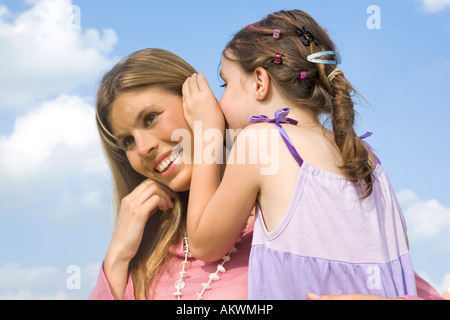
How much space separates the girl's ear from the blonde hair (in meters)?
0.49

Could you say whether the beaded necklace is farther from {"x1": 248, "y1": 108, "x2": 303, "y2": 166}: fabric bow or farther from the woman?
{"x1": 248, "y1": 108, "x2": 303, "y2": 166}: fabric bow

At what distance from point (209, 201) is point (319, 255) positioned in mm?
555

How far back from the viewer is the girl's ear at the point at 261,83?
2.75 metres

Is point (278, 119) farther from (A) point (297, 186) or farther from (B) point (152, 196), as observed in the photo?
(B) point (152, 196)

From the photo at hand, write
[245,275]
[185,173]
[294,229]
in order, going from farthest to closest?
1. [185,173]
2. [245,275]
3. [294,229]

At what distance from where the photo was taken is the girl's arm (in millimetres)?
2469

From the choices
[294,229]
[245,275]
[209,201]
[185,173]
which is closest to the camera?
[294,229]

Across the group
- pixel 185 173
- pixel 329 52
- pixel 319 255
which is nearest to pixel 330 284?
pixel 319 255

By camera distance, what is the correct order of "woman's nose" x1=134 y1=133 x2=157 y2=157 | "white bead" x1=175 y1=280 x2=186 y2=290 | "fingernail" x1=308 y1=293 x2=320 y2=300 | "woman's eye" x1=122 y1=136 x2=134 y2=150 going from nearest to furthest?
"fingernail" x1=308 y1=293 x2=320 y2=300 → "white bead" x1=175 y1=280 x2=186 y2=290 → "woman's nose" x1=134 y1=133 x2=157 y2=157 → "woman's eye" x1=122 y1=136 x2=134 y2=150

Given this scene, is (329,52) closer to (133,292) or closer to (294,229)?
(294,229)

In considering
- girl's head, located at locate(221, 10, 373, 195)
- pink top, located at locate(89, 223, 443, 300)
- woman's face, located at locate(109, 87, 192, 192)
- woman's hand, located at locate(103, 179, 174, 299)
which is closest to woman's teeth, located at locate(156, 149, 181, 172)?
woman's face, located at locate(109, 87, 192, 192)

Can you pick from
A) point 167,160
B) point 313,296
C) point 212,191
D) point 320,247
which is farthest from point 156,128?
point 313,296

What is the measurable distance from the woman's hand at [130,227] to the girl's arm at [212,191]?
444mm

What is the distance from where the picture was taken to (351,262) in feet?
7.96
